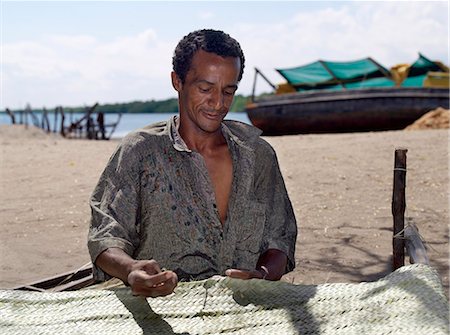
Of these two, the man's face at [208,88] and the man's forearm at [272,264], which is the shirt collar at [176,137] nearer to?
the man's face at [208,88]

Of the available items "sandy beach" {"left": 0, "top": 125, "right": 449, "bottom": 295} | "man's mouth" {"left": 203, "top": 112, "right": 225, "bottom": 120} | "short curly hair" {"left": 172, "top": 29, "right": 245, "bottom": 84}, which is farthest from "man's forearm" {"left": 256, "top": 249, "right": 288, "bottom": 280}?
"sandy beach" {"left": 0, "top": 125, "right": 449, "bottom": 295}

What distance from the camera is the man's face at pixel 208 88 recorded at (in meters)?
2.37

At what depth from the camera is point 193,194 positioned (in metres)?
2.41

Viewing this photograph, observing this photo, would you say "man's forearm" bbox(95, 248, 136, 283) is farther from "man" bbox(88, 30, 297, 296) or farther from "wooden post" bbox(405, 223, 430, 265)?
"wooden post" bbox(405, 223, 430, 265)

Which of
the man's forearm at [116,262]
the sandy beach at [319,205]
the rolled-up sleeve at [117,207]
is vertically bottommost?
the sandy beach at [319,205]

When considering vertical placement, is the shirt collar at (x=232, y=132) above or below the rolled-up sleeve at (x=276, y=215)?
above

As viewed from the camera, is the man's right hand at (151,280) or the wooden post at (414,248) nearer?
the man's right hand at (151,280)

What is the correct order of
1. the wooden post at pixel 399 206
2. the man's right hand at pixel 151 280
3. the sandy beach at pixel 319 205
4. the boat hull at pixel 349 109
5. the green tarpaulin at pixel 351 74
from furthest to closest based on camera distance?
the green tarpaulin at pixel 351 74, the boat hull at pixel 349 109, the sandy beach at pixel 319 205, the wooden post at pixel 399 206, the man's right hand at pixel 151 280

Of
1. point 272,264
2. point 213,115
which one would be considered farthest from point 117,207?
point 272,264

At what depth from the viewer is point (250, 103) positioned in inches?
752

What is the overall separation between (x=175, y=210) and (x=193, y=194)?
4.0 inches

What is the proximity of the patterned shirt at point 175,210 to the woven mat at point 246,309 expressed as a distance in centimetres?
21

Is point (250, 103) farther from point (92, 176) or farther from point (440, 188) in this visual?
point (440, 188)

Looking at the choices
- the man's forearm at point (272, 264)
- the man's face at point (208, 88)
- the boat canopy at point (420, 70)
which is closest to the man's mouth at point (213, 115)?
the man's face at point (208, 88)
